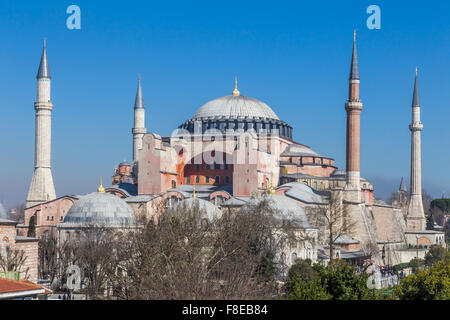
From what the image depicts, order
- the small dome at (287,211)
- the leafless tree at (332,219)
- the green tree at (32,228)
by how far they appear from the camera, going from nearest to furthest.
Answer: the small dome at (287,211), the leafless tree at (332,219), the green tree at (32,228)

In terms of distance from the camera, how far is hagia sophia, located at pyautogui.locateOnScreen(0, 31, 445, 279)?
25.1 metres

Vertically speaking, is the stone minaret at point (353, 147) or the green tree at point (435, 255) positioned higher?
the stone minaret at point (353, 147)

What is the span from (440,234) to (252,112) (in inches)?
483

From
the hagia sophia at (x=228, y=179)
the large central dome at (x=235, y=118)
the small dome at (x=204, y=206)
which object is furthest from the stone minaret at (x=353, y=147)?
the small dome at (x=204, y=206)

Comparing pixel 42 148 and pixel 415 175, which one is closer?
pixel 42 148

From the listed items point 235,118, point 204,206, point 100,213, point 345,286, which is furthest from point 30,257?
point 235,118

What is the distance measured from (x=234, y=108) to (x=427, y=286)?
72.4ft

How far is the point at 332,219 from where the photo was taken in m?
28.1

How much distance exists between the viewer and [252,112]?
34719mm

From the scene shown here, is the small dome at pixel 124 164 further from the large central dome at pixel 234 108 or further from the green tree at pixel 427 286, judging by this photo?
the green tree at pixel 427 286

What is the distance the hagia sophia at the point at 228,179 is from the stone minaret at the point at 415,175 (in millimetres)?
2977

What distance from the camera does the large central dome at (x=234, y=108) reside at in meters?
34.6

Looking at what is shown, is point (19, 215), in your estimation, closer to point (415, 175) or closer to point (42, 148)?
point (42, 148)
